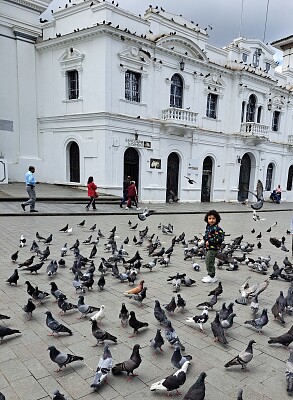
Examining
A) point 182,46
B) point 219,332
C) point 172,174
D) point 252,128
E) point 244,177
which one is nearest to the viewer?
point 219,332

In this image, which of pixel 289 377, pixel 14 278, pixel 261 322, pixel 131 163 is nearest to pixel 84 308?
pixel 14 278

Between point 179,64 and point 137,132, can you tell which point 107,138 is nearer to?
point 137,132

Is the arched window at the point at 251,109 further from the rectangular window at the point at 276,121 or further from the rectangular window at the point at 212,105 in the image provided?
the rectangular window at the point at 276,121

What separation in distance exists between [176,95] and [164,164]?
560cm

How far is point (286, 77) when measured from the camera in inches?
1293

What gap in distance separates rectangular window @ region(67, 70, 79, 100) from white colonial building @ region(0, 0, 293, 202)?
72 mm

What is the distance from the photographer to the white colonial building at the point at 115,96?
65.7ft

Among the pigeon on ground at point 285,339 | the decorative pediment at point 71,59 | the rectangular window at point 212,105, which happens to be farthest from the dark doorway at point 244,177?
the pigeon on ground at point 285,339

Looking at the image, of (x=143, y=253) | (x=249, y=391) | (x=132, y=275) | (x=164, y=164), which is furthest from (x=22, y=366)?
(x=164, y=164)

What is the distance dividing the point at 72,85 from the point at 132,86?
4318 millimetres

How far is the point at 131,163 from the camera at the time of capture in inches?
867

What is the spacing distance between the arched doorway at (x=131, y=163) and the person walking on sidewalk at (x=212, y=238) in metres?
15.9

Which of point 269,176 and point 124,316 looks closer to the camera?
point 124,316

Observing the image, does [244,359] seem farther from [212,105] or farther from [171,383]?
[212,105]
